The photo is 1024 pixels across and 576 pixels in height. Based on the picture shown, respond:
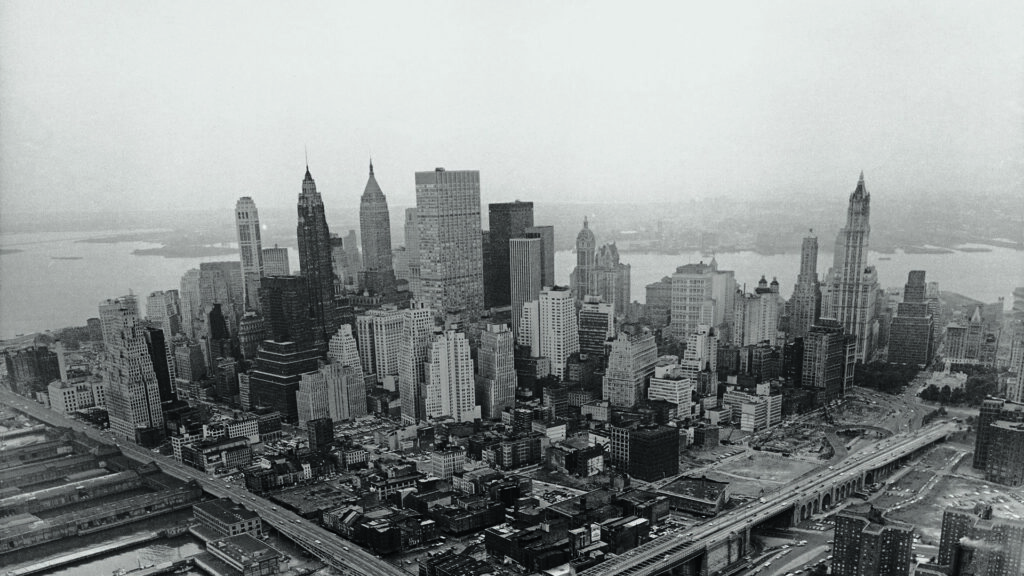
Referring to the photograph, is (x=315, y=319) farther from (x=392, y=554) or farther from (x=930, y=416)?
(x=930, y=416)

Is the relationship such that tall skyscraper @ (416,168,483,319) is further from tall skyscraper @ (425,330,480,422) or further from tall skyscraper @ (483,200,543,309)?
tall skyscraper @ (425,330,480,422)

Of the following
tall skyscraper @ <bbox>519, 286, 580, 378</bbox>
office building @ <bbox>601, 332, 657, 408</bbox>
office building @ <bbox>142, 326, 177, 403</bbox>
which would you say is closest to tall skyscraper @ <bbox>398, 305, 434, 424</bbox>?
tall skyscraper @ <bbox>519, 286, 580, 378</bbox>

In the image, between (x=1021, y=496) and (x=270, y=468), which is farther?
(x=270, y=468)

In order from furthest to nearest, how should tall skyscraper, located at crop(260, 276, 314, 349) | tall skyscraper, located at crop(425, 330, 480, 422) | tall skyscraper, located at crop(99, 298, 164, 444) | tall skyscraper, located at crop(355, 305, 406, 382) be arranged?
tall skyscraper, located at crop(355, 305, 406, 382) < tall skyscraper, located at crop(260, 276, 314, 349) < tall skyscraper, located at crop(425, 330, 480, 422) < tall skyscraper, located at crop(99, 298, 164, 444)

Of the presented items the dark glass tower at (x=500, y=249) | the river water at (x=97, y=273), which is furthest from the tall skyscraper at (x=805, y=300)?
the dark glass tower at (x=500, y=249)

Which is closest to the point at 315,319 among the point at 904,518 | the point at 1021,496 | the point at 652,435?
the point at 652,435

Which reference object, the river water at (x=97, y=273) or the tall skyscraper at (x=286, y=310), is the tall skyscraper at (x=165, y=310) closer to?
the river water at (x=97, y=273)
